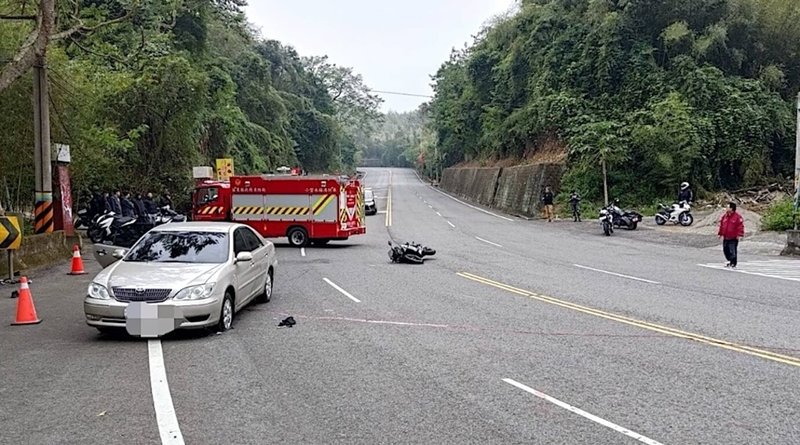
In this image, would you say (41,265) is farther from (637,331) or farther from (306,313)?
(637,331)

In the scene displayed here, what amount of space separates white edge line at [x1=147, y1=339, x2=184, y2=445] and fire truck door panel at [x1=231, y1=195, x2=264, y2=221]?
1688cm

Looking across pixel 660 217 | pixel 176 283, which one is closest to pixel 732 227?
pixel 660 217

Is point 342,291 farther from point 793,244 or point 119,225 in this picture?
point 793,244

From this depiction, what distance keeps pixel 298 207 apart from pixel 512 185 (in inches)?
1144

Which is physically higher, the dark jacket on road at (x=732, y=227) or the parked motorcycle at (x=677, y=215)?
the dark jacket on road at (x=732, y=227)

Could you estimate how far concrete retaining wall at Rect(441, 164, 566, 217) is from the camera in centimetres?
4534

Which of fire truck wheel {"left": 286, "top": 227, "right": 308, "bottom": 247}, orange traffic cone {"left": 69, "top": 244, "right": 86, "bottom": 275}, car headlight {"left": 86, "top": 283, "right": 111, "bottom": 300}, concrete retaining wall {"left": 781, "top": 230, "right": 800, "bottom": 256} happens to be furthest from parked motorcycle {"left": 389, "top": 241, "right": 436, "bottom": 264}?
concrete retaining wall {"left": 781, "top": 230, "right": 800, "bottom": 256}

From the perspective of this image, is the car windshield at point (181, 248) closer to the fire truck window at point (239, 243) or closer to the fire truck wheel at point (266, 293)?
the fire truck window at point (239, 243)

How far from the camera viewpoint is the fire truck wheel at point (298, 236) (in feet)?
83.5

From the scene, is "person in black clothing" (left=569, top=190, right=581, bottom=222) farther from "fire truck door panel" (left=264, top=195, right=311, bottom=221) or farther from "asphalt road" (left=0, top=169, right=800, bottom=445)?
"asphalt road" (left=0, top=169, right=800, bottom=445)

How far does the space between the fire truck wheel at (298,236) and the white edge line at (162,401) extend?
643 inches

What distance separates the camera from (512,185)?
171ft

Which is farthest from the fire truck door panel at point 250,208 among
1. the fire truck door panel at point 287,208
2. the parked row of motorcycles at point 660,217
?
the parked row of motorcycles at point 660,217

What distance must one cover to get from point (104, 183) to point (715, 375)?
2825 centimetres
